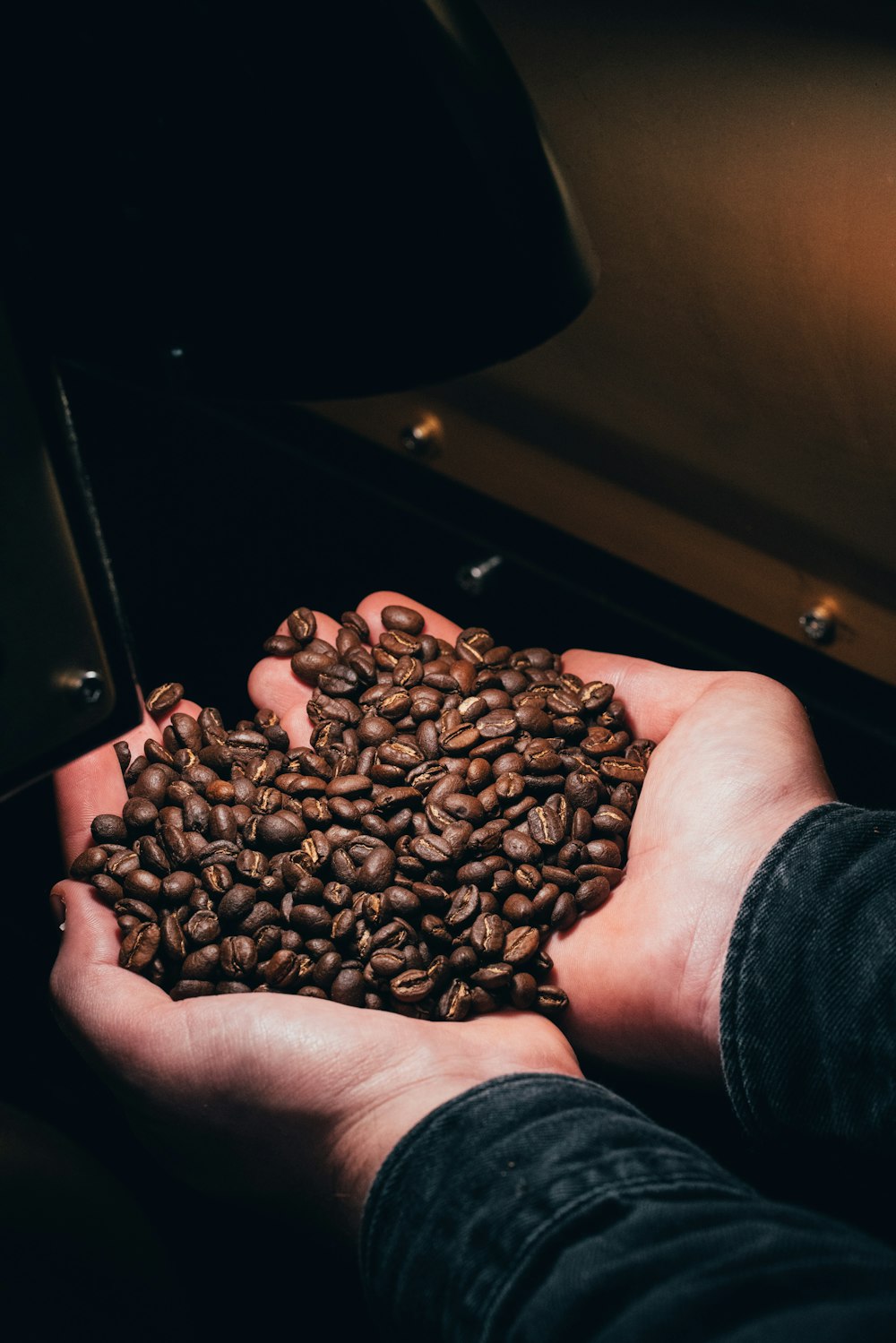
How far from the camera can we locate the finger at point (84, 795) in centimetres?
109

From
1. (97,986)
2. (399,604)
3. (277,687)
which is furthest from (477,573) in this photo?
(97,986)

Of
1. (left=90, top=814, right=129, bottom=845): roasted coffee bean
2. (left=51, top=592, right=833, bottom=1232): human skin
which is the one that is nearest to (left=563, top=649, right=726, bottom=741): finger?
(left=51, top=592, right=833, bottom=1232): human skin

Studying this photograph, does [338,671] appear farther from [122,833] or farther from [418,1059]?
[418,1059]

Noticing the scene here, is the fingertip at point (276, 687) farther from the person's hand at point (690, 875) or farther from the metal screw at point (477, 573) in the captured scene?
the person's hand at point (690, 875)

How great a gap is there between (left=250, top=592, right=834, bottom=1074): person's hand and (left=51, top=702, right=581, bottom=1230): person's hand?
0.10 meters

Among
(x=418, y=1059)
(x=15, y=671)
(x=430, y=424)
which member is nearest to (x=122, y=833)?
(x=418, y=1059)

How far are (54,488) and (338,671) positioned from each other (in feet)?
2.43

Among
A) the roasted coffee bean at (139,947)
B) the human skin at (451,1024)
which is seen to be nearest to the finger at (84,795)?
the human skin at (451,1024)

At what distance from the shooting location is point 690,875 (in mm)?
969

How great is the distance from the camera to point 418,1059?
2.67 feet

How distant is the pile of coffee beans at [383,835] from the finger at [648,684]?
23 mm

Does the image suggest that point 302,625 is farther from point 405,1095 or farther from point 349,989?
point 405,1095

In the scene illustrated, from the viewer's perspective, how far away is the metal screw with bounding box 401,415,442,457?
1.11 meters

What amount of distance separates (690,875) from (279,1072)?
408mm
